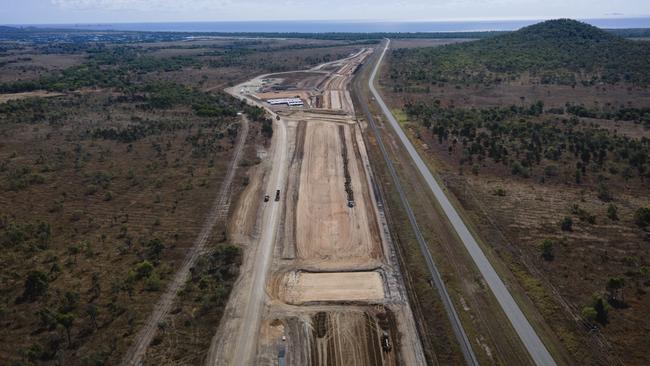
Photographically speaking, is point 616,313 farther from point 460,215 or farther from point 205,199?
point 205,199

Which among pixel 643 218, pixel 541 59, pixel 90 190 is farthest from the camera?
pixel 541 59

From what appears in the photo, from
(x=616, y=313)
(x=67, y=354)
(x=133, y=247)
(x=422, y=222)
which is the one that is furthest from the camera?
(x=422, y=222)

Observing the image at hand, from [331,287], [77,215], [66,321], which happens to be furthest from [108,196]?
[331,287]

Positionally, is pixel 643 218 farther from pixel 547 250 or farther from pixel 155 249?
pixel 155 249

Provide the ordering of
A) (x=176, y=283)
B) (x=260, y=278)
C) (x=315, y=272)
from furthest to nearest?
(x=315, y=272) < (x=260, y=278) < (x=176, y=283)

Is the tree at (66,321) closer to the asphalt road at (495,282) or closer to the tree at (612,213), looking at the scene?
the asphalt road at (495,282)

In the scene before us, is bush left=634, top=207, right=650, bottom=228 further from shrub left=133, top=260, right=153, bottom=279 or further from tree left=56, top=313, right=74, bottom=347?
tree left=56, top=313, right=74, bottom=347

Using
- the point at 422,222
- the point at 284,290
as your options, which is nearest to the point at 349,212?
the point at 422,222
